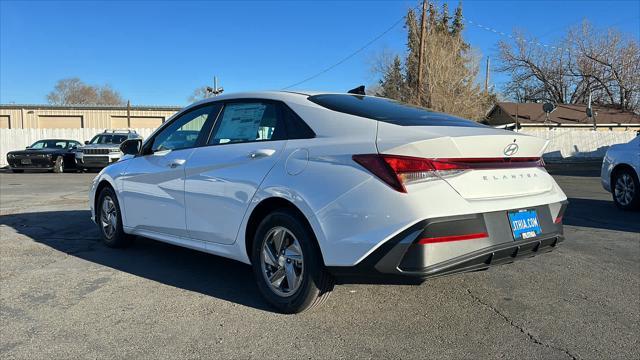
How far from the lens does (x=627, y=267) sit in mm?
5262

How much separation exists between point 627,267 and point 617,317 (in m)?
1.68

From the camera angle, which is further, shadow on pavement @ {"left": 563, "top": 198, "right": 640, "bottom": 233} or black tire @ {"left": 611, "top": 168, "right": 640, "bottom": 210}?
black tire @ {"left": 611, "top": 168, "right": 640, "bottom": 210}

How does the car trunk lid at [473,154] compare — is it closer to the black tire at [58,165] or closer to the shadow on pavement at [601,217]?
the shadow on pavement at [601,217]

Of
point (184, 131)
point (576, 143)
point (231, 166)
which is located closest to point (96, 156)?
point (184, 131)

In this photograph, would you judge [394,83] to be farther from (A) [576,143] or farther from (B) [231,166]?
(B) [231,166]

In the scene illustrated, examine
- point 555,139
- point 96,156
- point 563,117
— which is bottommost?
point 96,156

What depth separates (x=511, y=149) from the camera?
3682mm

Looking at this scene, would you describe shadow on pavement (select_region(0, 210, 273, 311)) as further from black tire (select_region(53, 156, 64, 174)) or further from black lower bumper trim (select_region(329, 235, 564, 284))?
black tire (select_region(53, 156, 64, 174))

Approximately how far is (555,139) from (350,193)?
31.4 meters

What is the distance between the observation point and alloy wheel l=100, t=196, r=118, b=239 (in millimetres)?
6000

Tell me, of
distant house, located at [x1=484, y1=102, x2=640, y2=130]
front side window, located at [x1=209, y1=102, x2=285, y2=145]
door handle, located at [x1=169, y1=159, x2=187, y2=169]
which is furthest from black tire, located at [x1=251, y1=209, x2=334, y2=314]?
distant house, located at [x1=484, y1=102, x2=640, y2=130]

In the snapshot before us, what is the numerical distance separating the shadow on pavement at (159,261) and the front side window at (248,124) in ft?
4.20

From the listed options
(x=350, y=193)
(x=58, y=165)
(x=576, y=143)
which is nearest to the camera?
(x=350, y=193)

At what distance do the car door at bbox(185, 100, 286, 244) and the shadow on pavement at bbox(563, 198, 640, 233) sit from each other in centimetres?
567
